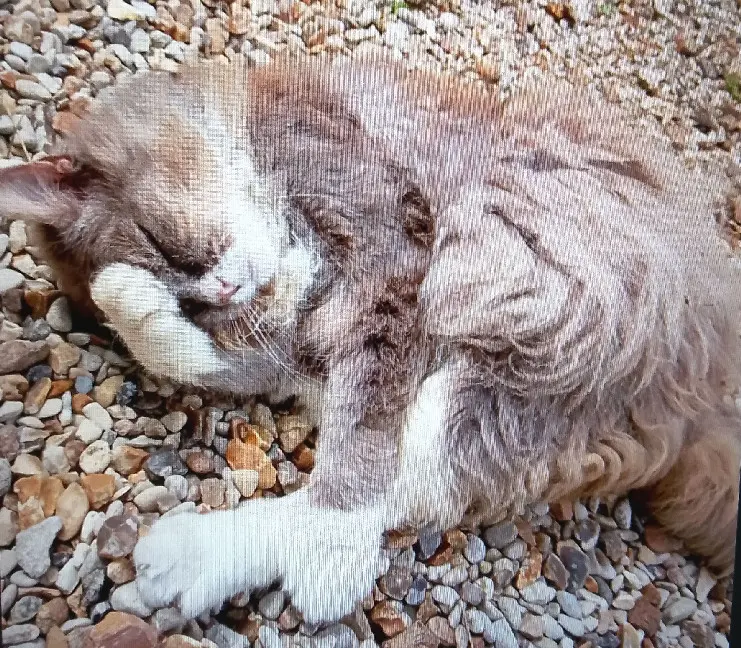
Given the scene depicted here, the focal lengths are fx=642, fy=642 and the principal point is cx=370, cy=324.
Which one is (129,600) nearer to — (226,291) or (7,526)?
(7,526)

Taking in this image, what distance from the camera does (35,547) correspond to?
57 cm

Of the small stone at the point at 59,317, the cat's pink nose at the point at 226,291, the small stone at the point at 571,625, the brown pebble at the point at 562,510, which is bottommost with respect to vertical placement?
the small stone at the point at 571,625

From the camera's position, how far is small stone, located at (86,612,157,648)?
0.56 m

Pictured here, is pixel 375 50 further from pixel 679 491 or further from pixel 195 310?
pixel 679 491

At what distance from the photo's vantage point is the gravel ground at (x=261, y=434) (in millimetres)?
572

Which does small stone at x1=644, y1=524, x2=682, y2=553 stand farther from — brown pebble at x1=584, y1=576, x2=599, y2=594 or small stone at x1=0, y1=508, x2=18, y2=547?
small stone at x1=0, y1=508, x2=18, y2=547

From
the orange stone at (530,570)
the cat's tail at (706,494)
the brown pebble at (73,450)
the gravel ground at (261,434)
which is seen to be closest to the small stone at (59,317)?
the gravel ground at (261,434)

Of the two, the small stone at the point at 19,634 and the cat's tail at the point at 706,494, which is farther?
the cat's tail at the point at 706,494

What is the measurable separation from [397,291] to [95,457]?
323mm

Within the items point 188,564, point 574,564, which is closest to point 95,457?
point 188,564

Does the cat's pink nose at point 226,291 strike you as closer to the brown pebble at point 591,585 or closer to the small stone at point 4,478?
the small stone at point 4,478

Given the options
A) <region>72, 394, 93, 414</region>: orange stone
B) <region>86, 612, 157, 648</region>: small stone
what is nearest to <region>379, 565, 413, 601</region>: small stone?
<region>86, 612, 157, 648</region>: small stone

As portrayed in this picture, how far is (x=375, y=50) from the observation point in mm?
634

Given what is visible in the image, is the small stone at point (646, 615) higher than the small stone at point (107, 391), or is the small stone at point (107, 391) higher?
the small stone at point (107, 391)
